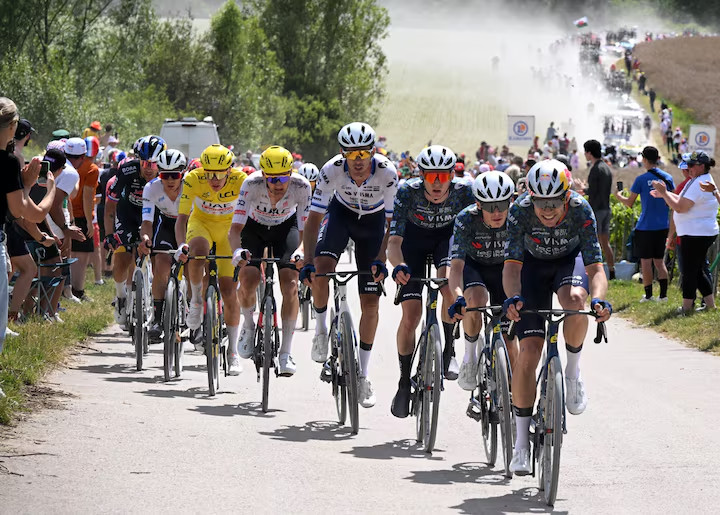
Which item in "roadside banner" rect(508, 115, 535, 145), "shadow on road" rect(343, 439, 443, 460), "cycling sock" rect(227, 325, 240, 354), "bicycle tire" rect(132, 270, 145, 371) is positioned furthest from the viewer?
"roadside banner" rect(508, 115, 535, 145)

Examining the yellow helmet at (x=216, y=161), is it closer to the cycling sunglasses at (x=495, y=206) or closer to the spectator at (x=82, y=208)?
the cycling sunglasses at (x=495, y=206)

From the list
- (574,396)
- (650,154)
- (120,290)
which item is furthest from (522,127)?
(574,396)

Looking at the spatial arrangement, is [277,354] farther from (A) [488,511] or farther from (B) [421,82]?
(B) [421,82]

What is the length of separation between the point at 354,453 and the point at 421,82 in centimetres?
12187

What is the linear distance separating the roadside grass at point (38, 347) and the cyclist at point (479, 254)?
3.22 meters

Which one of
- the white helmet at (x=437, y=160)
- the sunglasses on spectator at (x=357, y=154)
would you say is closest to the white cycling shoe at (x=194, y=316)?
the sunglasses on spectator at (x=357, y=154)

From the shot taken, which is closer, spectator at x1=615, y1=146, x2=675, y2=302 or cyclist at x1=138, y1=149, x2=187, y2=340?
cyclist at x1=138, y1=149, x2=187, y2=340

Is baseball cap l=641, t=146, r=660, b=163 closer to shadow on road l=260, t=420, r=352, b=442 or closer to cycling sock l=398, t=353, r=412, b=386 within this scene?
cycling sock l=398, t=353, r=412, b=386

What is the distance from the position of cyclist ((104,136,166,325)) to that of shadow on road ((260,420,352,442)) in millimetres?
4811

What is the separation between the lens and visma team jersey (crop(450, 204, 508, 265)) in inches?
369

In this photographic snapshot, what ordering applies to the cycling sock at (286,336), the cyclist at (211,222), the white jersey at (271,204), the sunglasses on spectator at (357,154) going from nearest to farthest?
the sunglasses on spectator at (357,154)
the cycling sock at (286,336)
the white jersey at (271,204)
the cyclist at (211,222)

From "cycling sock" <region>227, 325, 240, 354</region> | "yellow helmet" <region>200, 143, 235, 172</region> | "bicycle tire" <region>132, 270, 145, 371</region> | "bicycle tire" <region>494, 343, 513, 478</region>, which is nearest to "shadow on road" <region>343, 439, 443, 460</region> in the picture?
"bicycle tire" <region>494, 343, 513, 478</region>

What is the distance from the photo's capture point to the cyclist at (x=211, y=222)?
11961mm

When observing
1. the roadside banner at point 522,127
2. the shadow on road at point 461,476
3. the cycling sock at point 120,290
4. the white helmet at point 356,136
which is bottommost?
the shadow on road at point 461,476
